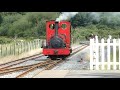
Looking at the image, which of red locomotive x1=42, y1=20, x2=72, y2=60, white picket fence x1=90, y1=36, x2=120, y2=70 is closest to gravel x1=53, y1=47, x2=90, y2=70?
white picket fence x1=90, y1=36, x2=120, y2=70

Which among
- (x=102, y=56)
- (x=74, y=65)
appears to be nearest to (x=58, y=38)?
(x=74, y=65)

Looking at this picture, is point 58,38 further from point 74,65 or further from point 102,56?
point 102,56

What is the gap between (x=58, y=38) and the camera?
21.7m

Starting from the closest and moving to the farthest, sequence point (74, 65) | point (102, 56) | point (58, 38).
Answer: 1. point (102, 56)
2. point (74, 65)
3. point (58, 38)

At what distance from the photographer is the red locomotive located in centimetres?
2175

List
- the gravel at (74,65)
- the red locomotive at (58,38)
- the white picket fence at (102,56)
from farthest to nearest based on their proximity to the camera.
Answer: the red locomotive at (58,38)
the gravel at (74,65)
the white picket fence at (102,56)

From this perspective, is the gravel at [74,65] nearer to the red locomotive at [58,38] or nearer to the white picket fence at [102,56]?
the white picket fence at [102,56]

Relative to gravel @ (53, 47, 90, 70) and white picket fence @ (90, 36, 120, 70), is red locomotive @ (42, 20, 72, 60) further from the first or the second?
white picket fence @ (90, 36, 120, 70)

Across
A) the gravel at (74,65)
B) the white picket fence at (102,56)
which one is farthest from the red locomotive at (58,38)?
the white picket fence at (102,56)

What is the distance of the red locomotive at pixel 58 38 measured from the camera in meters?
21.8

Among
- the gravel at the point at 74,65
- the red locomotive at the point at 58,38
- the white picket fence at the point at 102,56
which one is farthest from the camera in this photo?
the red locomotive at the point at 58,38
